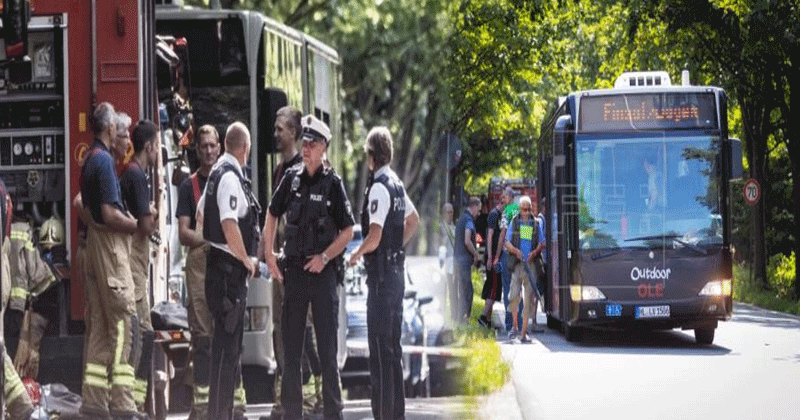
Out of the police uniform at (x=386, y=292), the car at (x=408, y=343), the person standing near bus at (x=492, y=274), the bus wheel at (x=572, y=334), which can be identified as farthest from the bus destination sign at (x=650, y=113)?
the police uniform at (x=386, y=292)

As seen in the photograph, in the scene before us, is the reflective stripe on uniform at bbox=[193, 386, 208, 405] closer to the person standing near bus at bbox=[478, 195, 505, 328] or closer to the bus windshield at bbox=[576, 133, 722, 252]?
the bus windshield at bbox=[576, 133, 722, 252]

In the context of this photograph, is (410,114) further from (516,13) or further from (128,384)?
(128,384)

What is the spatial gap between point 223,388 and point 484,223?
61.1ft

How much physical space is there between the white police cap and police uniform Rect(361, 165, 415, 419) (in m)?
0.41

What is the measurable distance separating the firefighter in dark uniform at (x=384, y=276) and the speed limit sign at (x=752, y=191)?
28667 millimetres

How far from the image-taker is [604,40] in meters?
51.4

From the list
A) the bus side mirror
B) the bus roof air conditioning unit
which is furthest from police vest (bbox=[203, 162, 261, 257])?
the bus roof air conditioning unit

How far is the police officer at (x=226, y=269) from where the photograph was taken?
12242 mm

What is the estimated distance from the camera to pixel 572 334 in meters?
25.2

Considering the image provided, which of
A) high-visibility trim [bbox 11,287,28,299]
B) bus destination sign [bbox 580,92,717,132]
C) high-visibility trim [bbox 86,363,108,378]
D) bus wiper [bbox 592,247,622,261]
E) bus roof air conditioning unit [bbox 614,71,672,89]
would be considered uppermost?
bus roof air conditioning unit [bbox 614,71,672,89]

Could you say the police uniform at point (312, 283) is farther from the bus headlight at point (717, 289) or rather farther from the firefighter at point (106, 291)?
the bus headlight at point (717, 289)

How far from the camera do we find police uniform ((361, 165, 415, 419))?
12.5m

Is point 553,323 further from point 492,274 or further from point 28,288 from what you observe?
point 28,288

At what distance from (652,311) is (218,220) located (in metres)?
11.4
